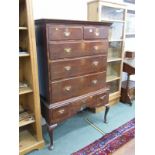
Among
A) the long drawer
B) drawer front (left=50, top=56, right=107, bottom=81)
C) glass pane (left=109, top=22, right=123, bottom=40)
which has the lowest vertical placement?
the long drawer

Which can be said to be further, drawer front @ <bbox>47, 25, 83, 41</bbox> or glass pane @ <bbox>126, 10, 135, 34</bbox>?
glass pane @ <bbox>126, 10, 135, 34</bbox>

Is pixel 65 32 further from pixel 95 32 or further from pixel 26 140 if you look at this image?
pixel 26 140

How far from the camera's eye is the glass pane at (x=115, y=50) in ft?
10.1

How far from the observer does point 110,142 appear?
216cm

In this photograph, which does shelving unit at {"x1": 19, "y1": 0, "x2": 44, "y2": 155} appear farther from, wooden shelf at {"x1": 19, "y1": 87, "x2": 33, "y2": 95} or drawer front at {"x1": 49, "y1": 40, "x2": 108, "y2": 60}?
drawer front at {"x1": 49, "y1": 40, "x2": 108, "y2": 60}

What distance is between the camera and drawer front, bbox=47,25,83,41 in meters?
1.79

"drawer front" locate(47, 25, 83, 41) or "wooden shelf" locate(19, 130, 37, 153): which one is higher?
"drawer front" locate(47, 25, 83, 41)

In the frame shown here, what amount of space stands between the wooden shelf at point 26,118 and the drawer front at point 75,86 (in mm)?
320

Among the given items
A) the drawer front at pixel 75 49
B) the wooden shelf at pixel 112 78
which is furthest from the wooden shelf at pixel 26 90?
the wooden shelf at pixel 112 78

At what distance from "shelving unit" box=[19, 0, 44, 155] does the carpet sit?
0.55 metres

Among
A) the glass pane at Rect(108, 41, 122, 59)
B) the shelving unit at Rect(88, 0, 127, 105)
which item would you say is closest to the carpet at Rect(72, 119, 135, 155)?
the shelving unit at Rect(88, 0, 127, 105)

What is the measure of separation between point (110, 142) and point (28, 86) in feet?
3.90

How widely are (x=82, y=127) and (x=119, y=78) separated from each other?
119 cm
